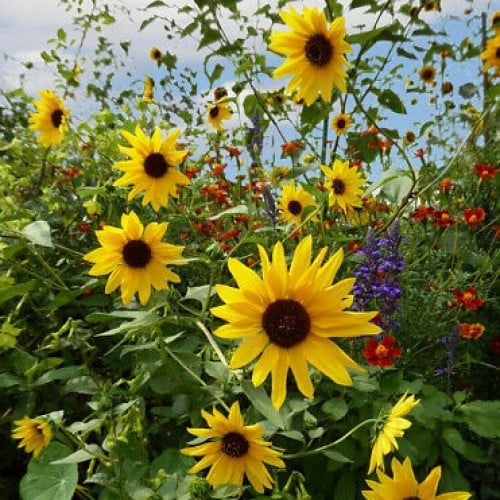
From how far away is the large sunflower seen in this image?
101 centimetres

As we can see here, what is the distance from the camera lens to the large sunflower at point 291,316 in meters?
1.01

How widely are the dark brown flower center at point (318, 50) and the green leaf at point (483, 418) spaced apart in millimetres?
876

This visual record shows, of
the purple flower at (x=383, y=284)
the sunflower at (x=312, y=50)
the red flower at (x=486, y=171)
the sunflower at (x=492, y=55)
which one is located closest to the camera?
the sunflower at (x=312, y=50)

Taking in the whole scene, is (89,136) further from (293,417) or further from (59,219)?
(293,417)

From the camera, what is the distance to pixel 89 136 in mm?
2398

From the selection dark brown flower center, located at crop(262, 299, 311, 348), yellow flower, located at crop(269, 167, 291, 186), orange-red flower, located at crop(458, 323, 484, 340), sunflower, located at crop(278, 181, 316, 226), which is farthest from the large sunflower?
yellow flower, located at crop(269, 167, 291, 186)

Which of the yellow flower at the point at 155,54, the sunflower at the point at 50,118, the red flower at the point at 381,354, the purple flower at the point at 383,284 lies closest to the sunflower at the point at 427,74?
the yellow flower at the point at 155,54

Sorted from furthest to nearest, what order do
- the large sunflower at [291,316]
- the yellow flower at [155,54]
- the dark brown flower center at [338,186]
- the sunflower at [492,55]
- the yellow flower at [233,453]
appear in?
the yellow flower at [155,54] < the dark brown flower center at [338,186] < the sunflower at [492,55] < the yellow flower at [233,453] < the large sunflower at [291,316]

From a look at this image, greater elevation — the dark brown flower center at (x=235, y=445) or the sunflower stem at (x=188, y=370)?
the sunflower stem at (x=188, y=370)

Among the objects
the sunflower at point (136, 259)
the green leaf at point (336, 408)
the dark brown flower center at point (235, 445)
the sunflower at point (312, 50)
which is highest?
the sunflower at point (312, 50)

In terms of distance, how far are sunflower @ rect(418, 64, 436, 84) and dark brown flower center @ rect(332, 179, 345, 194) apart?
107 inches

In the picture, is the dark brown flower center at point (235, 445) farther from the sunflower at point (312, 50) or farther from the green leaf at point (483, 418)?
the sunflower at point (312, 50)

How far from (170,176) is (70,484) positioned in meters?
0.75

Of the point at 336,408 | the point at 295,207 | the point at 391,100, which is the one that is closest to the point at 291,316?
the point at 336,408
